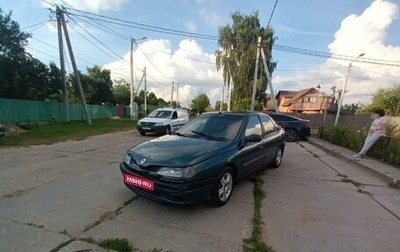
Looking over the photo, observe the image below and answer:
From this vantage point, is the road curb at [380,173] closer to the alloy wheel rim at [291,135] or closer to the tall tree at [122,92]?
the alloy wheel rim at [291,135]

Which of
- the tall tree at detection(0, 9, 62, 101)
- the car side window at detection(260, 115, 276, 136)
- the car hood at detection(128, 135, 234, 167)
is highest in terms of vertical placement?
the tall tree at detection(0, 9, 62, 101)

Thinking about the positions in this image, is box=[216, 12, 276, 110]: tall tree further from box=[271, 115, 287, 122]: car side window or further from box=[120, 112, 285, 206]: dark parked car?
box=[120, 112, 285, 206]: dark parked car

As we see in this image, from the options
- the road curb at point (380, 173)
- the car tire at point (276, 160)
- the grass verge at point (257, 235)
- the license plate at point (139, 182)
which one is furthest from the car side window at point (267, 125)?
the license plate at point (139, 182)

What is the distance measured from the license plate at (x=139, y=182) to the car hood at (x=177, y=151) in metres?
0.22

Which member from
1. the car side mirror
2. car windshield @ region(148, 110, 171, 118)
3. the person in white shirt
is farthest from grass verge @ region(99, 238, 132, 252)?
car windshield @ region(148, 110, 171, 118)

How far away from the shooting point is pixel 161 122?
14.7 metres

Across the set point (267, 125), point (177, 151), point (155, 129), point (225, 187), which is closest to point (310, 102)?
point (155, 129)

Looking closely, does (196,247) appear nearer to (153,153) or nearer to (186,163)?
(186,163)

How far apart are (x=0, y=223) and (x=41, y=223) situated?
0.50 m

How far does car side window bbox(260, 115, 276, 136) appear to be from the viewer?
245 inches

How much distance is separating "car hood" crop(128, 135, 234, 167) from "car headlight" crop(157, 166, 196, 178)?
6cm

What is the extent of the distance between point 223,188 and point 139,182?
1329 millimetres

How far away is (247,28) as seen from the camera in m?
32.8

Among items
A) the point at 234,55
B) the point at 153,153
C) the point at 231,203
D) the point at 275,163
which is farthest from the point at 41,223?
the point at 234,55
